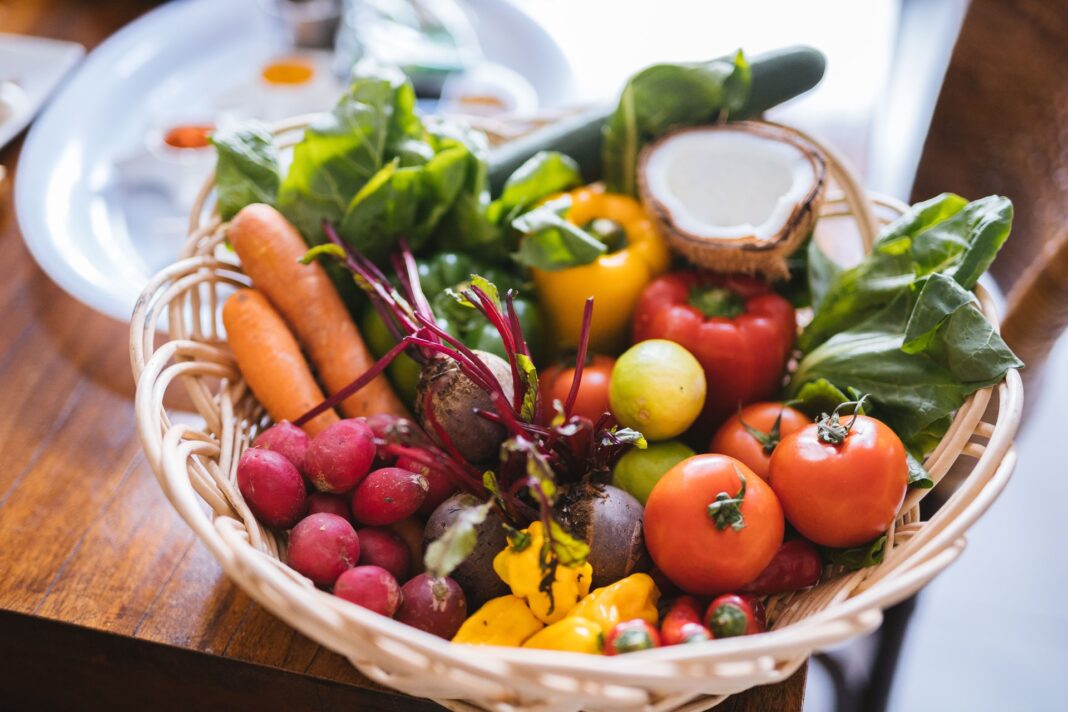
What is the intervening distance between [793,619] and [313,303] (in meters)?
0.63

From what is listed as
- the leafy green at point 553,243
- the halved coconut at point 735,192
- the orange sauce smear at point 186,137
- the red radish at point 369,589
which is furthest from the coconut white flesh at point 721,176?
the orange sauce smear at point 186,137

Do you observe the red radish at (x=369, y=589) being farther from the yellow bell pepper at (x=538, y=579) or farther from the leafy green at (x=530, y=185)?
the leafy green at (x=530, y=185)

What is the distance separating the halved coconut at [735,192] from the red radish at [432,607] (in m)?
0.50

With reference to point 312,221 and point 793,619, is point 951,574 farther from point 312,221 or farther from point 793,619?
point 312,221

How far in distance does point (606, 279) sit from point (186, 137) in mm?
831

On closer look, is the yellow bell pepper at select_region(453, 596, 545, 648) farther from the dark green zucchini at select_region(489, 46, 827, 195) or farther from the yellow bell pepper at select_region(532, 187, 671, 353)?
the dark green zucchini at select_region(489, 46, 827, 195)

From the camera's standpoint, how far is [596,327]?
1.09m

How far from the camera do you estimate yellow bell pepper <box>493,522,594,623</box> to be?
2.39 ft

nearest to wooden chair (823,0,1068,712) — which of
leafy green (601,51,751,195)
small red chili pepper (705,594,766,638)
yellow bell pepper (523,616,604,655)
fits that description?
leafy green (601,51,751,195)

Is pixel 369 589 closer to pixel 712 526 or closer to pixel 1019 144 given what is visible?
pixel 712 526

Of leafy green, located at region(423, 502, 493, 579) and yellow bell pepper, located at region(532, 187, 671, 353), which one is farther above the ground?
leafy green, located at region(423, 502, 493, 579)

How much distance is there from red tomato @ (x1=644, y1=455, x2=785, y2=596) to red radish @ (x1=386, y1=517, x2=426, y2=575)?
23cm

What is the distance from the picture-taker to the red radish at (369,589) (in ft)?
2.37

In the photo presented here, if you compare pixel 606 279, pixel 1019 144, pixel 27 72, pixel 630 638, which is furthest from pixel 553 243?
pixel 27 72
